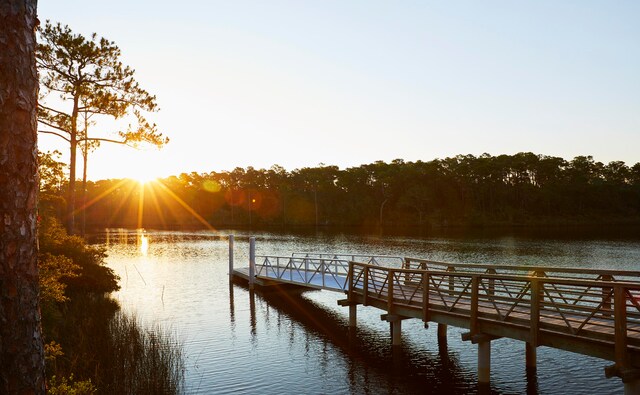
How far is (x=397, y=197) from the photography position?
366 feet

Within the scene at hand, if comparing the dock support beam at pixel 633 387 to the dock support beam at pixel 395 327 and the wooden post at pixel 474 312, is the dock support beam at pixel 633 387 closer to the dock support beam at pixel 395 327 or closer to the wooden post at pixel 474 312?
the wooden post at pixel 474 312

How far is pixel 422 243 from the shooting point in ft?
200

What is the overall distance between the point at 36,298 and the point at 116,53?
2520 centimetres

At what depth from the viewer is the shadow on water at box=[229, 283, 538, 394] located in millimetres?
14086

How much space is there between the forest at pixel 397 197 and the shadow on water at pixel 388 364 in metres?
82.3

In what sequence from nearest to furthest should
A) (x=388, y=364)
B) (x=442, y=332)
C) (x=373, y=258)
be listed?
(x=388, y=364) → (x=442, y=332) → (x=373, y=258)

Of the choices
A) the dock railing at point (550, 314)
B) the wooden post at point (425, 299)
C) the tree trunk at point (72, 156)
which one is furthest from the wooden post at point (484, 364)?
the tree trunk at point (72, 156)

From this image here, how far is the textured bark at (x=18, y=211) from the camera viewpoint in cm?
362

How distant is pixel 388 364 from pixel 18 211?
14.0m

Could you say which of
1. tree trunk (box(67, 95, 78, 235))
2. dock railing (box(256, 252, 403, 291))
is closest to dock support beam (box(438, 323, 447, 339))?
dock railing (box(256, 252, 403, 291))

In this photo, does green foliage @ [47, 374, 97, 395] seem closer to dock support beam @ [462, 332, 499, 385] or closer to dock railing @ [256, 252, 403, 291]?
dock support beam @ [462, 332, 499, 385]

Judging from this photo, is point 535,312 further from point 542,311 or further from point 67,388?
point 67,388

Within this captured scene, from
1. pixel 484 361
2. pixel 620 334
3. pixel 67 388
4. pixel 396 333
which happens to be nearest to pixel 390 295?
pixel 396 333

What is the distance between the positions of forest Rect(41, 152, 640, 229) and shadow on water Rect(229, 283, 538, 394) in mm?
82304
